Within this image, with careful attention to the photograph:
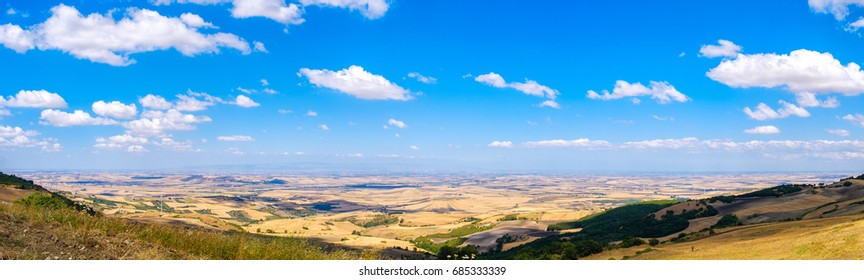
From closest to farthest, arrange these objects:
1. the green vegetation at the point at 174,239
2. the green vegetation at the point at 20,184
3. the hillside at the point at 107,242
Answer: the hillside at the point at 107,242, the green vegetation at the point at 174,239, the green vegetation at the point at 20,184

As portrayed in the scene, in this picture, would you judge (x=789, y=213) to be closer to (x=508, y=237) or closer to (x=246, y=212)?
(x=508, y=237)

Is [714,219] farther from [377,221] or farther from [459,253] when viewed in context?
[377,221]

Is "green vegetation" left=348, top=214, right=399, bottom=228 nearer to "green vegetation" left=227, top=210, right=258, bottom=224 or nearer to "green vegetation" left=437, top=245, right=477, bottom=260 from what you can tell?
"green vegetation" left=227, top=210, right=258, bottom=224

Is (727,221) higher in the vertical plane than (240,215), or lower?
higher

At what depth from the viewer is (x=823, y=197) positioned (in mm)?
79188

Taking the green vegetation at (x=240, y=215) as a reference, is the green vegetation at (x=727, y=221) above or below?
above

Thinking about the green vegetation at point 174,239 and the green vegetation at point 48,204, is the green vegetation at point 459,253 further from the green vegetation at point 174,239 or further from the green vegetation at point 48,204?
the green vegetation at point 48,204

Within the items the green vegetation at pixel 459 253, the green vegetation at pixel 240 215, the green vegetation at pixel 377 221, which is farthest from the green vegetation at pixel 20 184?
the green vegetation at pixel 377 221

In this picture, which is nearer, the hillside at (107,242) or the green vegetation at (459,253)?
the hillside at (107,242)

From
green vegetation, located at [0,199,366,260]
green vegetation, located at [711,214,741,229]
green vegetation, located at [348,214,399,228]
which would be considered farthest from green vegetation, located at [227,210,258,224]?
green vegetation, located at [0,199,366,260]

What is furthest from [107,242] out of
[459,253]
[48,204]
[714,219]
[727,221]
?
[714,219]

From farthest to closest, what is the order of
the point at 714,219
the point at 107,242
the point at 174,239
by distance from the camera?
the point at 714,219 < the point at 174,239 < the point at 107,242
